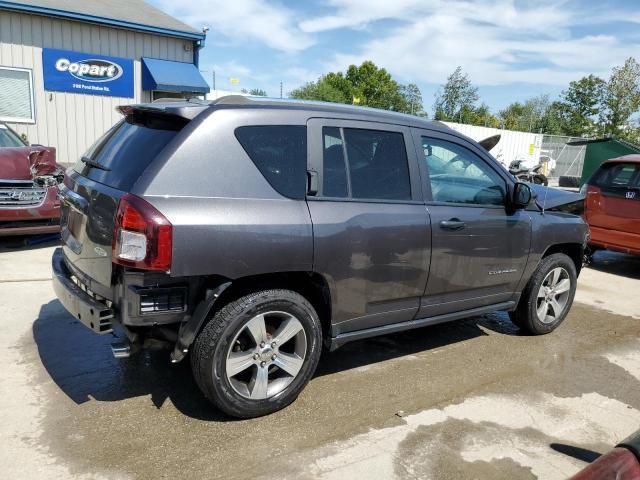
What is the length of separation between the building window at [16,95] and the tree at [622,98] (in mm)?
33779

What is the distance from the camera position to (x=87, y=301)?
9.79 ft

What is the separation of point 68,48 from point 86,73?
2.19 feet

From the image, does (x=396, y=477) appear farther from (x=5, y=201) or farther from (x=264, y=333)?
(x=5, y=201)

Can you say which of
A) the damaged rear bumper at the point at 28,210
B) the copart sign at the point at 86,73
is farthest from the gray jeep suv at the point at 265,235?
the copart sign at the point at 86,73

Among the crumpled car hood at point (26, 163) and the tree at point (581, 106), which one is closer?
the crumpled car hood at point (26, 163)

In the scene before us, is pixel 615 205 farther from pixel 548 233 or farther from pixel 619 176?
pixel 548 233

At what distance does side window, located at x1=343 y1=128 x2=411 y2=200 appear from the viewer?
3.45m

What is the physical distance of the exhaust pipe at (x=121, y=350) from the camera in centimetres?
284

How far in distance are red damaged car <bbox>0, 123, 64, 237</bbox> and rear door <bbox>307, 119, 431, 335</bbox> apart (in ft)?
15.6

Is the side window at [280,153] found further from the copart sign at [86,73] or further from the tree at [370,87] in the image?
the tree at [370,87]

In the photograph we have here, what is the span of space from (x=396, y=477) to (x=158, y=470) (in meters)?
1.23

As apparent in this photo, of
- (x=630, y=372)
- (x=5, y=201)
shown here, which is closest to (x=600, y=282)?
(x=630, y=372)

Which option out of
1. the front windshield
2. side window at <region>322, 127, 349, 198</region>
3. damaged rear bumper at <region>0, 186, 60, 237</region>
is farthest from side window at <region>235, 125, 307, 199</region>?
the front windshield

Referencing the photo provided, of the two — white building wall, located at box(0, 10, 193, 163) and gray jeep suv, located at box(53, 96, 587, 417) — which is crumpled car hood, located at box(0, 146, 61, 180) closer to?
gray jeep suv, located at box(53, 96, 587, 417)
